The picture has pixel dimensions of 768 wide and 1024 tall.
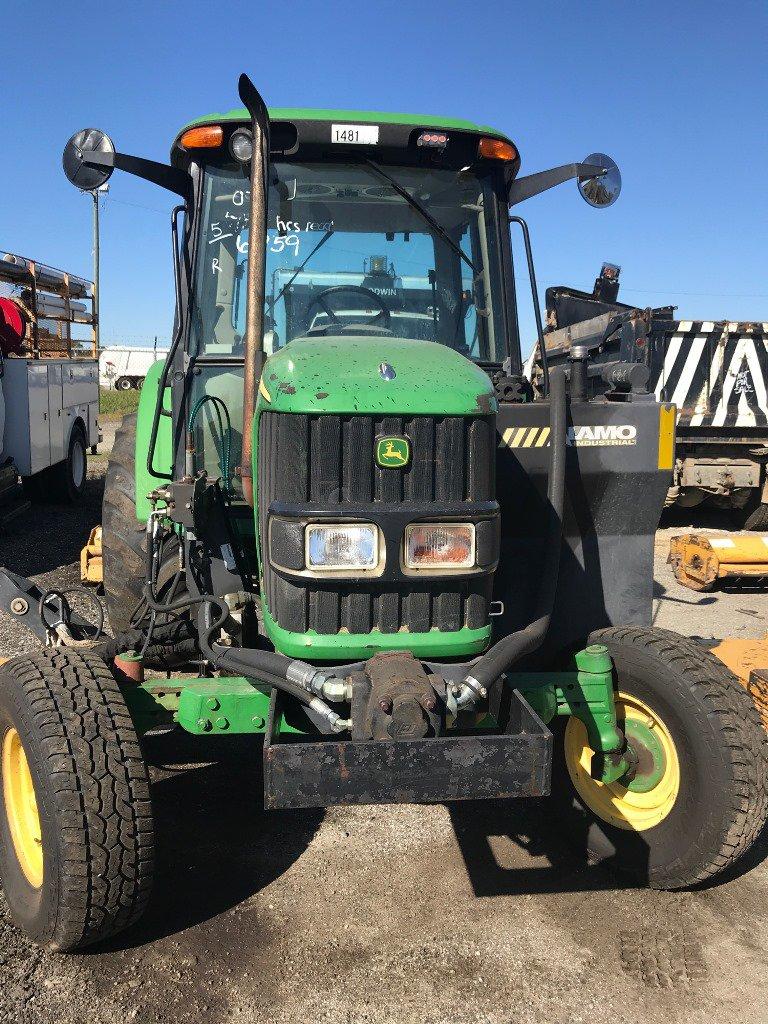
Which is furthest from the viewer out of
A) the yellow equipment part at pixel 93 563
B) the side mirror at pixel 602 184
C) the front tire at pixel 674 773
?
the yellow equipment part at pixel 93 563

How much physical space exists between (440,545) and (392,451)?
330mm

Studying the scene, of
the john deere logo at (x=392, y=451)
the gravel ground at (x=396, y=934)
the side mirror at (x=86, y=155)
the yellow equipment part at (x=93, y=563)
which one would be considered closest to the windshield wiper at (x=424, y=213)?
the side mirror at (x=86, y=155)

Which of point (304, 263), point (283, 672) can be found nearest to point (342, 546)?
point (283, 672)

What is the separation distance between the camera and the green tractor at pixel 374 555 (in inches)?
107

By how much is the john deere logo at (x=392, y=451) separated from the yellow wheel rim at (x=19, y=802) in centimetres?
158

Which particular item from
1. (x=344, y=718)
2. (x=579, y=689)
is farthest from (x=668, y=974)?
(x=344, y=718)

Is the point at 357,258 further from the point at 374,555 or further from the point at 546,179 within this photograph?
the point at 374,555

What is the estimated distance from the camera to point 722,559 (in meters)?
7.70

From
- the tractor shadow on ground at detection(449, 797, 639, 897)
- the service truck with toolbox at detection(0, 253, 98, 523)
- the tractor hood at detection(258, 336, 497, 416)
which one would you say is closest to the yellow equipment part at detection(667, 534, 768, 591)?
the tractor shadow on ground at detection(449, 797, 639, 897)

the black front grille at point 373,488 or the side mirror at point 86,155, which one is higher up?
the side mirror at point 86,155

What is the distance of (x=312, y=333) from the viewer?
12.3 ft

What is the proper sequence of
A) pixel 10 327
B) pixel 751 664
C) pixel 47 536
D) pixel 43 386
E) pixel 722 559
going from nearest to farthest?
pixel 751 664 → pixel 722 559 → pixel 47 536 → pixel 10 327 → pixel 43 386

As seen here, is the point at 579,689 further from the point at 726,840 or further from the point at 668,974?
the point at 668,974

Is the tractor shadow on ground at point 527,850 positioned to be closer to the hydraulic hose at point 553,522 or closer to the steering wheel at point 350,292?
the hydraulic hose at point 553,522
